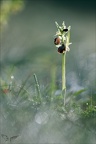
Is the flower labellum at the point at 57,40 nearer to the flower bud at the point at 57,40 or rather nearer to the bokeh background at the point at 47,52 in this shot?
the flower bud at the point at 57,40

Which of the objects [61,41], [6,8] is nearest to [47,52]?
[6,8]

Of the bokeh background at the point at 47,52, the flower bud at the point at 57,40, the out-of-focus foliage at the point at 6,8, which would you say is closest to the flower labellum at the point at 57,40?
the flower bud at the point at 57,40

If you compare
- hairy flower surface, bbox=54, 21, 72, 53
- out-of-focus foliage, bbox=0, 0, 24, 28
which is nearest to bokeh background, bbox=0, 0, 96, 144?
out-of-focus foliage, bbox=0, 0, 24, 28

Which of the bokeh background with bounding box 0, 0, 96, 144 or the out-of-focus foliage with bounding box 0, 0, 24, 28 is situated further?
the out-of-focus foliage with bounding box 0, 0, 24, 28

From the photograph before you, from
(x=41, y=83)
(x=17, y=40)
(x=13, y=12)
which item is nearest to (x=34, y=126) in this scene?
(x=41, y=83)

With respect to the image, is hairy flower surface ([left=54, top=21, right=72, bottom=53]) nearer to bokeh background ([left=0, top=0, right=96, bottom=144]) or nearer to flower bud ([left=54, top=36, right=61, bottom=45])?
flower bud ([left=54, top=36, right=61, bottom=45])

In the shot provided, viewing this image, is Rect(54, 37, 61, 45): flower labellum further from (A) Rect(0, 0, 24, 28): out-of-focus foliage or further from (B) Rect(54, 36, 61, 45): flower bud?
(A) Rect(0, 0, 24, 28): out-of-focus foliage

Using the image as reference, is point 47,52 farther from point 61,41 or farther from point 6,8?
point 61,41

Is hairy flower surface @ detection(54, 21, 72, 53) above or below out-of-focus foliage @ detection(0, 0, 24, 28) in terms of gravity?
below
